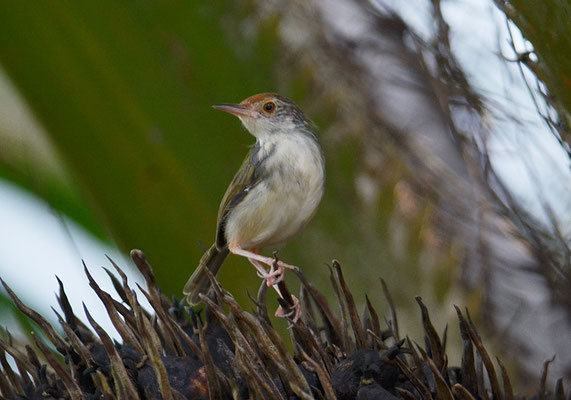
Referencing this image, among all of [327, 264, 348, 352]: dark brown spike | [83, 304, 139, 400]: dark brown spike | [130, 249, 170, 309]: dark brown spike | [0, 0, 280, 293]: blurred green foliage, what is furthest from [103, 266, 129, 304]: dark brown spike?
[0, 0, 280, 293]: blurred green foliage

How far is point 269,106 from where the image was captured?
2.50m

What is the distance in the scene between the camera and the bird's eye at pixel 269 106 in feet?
8.19

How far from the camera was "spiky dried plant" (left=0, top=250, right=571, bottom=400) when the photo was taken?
136 cm

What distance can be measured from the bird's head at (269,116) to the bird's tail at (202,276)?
36cm

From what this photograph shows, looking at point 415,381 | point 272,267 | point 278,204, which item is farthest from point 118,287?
point 278,204

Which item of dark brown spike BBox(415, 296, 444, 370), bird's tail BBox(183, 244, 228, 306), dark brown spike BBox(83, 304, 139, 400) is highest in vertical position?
dark brown spike BBox(83, 304, 139, 400)

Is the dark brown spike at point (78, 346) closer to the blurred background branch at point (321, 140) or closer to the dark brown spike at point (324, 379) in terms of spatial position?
the dark brown spike at point (324, 379)

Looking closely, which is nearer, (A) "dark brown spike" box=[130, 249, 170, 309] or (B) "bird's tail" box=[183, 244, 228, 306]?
(A) "dark brown spike" box=[130, 249, 170, 309]

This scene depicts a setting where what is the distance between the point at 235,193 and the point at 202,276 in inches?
8.2

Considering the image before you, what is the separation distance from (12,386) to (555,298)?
154 centimetres

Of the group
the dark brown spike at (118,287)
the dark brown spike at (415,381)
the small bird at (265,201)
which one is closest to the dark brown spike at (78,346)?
the dark brown spike at (118,287)

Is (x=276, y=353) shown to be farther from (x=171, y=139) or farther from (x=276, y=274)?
(x=171, y=139)

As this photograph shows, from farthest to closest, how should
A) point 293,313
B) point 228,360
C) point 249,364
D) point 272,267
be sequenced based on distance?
1. point 272,267
2. point 293,313
3. point 228,360
4. point 249,364

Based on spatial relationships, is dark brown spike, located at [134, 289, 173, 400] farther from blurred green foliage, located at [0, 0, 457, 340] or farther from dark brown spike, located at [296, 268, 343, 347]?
blurred green foliage, located at [0, 0, 457, 340]
